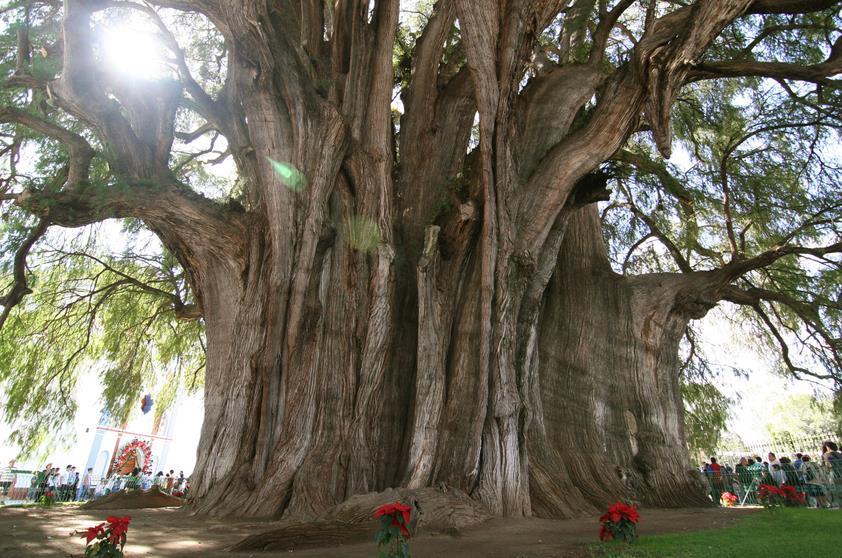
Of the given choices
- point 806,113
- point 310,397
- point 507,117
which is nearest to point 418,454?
point 310,397

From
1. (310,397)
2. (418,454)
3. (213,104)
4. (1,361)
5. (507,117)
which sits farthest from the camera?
(1,361)

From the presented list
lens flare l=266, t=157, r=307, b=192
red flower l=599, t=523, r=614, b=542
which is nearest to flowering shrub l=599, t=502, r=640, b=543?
red flower l=599, t=523, r=614, b=542

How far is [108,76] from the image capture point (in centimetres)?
671

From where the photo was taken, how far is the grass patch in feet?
10.5

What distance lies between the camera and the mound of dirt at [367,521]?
3.60 metres

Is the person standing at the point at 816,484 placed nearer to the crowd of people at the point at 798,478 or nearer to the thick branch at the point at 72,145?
the crowd of people at the point at 798,478

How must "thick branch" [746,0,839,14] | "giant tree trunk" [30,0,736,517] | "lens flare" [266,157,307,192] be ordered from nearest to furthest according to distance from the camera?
"giant tree trunk" [30,0,736,517], "lens flare" [266,157,307,192], "thick branch" [746,0,839,14]

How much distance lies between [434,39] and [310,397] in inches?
209

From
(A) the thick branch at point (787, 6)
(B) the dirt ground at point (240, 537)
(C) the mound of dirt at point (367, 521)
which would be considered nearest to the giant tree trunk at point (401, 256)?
(C) the mound of dirt at point (367, 521)

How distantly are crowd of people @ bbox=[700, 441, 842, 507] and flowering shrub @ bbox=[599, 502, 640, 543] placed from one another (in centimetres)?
656

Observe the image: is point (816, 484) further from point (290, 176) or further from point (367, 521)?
point (290, 176)

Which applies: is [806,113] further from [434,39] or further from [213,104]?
[213,104]

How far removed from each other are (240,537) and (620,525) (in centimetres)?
271

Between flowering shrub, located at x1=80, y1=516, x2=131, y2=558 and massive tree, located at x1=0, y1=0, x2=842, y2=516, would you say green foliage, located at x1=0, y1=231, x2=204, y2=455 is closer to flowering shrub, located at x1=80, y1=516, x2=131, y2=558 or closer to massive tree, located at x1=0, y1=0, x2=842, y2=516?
massive tree, located at x1=0, y1=0, x2=842, y2=516
